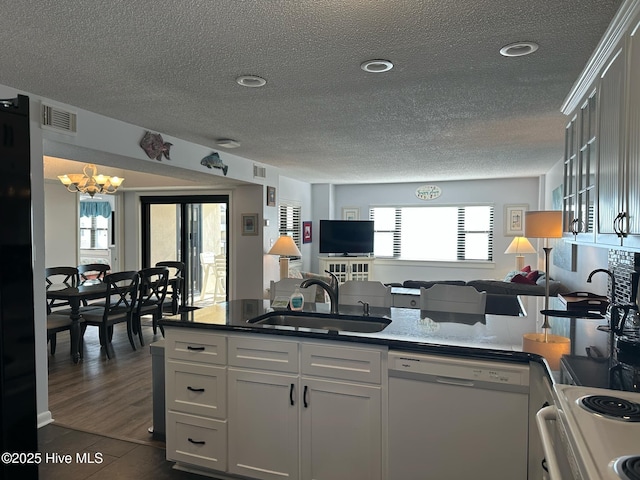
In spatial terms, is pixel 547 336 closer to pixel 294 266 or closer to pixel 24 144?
pixel 24 144

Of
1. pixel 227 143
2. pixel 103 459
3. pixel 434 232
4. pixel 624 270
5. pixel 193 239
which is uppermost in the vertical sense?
pixel 227 143

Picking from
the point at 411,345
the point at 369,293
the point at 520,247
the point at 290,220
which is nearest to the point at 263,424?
the point at 411,345

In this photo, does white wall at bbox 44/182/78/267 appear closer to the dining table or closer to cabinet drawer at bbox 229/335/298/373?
the dining table

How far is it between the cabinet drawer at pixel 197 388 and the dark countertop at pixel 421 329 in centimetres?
25

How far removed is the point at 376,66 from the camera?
2.71 metres

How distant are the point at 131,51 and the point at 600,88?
8.01 feet

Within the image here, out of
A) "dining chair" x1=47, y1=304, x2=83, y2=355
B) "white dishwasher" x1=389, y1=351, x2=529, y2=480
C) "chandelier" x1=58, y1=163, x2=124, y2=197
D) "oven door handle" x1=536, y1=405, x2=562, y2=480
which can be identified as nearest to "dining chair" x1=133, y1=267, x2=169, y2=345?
"dining chair" x1=47, y1=304, x2=83, y2=355

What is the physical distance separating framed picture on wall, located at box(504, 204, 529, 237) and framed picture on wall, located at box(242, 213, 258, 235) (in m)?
4.87

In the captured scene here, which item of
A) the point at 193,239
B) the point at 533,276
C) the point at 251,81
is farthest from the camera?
the point at 193,239

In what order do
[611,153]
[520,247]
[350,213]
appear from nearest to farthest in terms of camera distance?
[611,153] → [520,247] → [350,213]

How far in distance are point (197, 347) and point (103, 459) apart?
3.50 feet

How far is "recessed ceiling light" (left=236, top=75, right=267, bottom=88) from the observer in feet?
9.55

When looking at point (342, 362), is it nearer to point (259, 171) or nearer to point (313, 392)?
point (313, 392)

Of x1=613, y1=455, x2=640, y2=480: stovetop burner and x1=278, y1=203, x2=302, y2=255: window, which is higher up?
x1=278, y1=203, x2=302, y2=255: window
